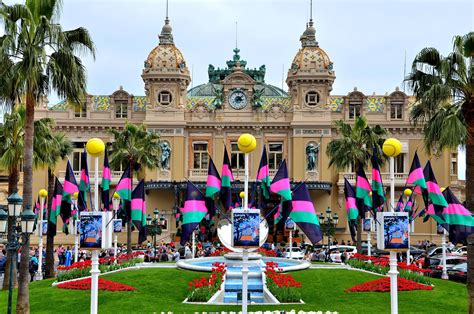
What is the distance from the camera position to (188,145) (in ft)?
196

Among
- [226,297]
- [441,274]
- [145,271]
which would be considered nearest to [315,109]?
[441,274]

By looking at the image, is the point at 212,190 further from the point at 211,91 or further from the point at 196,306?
the point at 211,91

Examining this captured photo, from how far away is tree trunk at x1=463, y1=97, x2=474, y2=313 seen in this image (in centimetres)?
1797

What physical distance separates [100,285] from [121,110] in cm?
3836

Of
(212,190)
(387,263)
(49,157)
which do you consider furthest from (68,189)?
(387,263)

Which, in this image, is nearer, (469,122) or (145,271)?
(469,122)

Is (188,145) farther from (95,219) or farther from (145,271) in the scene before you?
(95,219)

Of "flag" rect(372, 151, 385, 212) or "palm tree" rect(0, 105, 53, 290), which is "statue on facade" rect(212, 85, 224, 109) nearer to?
"palm tree" rect(0, 105, 53, 290)

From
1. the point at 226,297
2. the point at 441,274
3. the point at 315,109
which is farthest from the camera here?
the point at 315,109

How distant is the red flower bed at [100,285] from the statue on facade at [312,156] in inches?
1385

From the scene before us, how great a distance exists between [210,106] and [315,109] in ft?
35.2

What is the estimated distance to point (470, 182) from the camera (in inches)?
743

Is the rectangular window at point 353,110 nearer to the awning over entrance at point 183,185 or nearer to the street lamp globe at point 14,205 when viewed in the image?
the awning over entrance at point 183,185

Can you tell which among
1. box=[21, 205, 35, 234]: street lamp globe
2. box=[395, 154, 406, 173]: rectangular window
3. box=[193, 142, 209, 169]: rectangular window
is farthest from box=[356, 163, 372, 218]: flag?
box=[395, 154, 406, 173]: rectangular window
